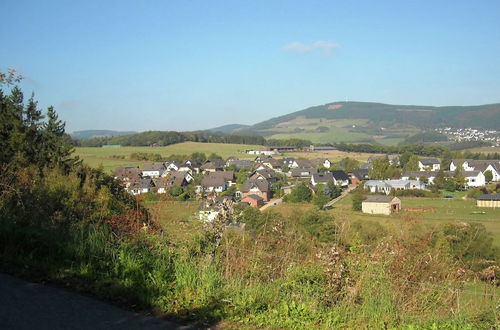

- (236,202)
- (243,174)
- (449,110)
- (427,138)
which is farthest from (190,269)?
(449,110)

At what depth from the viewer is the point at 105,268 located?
15.1 feet

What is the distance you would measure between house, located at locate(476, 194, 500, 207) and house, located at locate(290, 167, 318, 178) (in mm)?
26197

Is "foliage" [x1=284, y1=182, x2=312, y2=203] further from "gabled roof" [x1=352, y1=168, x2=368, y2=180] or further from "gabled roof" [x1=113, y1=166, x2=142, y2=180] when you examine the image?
"gabled roof" [x1=352, y1=168, x2=368, y2=180]

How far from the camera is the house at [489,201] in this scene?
1282 inches

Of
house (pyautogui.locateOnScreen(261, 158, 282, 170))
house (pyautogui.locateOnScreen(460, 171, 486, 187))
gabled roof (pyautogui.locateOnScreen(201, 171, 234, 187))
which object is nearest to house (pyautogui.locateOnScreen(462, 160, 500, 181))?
house (pyautogui.locateOnScreen(460, 171, 486, 187))

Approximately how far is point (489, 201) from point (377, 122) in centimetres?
13705

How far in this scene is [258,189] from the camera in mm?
41938

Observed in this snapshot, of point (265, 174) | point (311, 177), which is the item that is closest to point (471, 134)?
point (311, 177)

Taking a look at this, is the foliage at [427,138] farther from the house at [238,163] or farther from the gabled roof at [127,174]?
the gabled roof at [127,174]

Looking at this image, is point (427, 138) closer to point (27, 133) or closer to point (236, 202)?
point (27, 133)

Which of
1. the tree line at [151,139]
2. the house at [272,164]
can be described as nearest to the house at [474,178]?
the house at [272,164]

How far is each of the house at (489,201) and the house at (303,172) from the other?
26.2m

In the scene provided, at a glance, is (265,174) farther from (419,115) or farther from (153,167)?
(419,115)

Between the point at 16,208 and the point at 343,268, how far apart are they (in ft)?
14.3
